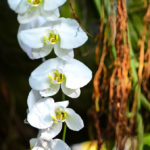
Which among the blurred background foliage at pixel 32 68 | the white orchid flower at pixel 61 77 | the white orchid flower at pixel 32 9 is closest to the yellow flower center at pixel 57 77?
the white orchid flower at pixel 61 77

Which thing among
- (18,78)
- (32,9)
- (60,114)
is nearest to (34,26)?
(32,9)

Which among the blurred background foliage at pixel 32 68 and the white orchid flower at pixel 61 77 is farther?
the blurred background foliage at pixel 32 68

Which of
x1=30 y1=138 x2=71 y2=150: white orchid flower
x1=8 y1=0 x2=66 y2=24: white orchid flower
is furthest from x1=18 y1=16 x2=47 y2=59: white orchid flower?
x1=30 y1=138 x2=71 y2=150: white orchid flower

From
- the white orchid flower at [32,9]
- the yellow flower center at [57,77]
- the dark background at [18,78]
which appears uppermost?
the white orchid flower at [32,9]

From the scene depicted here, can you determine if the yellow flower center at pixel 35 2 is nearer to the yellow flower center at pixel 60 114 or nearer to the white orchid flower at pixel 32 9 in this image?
the white orchid flower at pixel 32 9

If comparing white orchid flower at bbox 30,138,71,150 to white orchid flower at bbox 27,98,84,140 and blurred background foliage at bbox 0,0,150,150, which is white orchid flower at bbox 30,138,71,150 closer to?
white orchid flower at bbox 27,98,84,140

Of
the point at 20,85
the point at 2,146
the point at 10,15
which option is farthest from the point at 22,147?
the point at 10,15

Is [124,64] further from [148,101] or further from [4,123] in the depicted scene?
[4,123]
